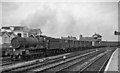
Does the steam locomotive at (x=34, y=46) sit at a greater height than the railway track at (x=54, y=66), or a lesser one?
greater

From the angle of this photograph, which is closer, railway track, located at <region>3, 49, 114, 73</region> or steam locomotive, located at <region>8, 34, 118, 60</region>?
railway track, located at <region>3, 49, 114, 73</region>

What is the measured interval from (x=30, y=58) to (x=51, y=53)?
332 inches

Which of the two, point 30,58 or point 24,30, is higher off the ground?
point 24,30

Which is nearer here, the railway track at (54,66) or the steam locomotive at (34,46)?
the railway track at (54,66)

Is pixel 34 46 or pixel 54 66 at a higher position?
pixel 34 46

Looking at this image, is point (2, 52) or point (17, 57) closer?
point (17, 57)

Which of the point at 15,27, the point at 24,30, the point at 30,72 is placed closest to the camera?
the point at 30,72

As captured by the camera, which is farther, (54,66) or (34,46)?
(34,46)

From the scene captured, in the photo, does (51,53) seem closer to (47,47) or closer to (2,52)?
(47,47)

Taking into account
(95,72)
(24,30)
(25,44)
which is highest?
(24,30)

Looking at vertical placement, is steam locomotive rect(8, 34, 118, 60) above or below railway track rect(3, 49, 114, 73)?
above

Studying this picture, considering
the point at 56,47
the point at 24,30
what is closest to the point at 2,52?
the point at 56,47

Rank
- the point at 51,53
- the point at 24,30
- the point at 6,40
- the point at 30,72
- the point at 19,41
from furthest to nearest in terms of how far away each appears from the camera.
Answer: the point at 24,30, the point at 6,40, the point at 51,53, the point at 19,41, the point at 30,72

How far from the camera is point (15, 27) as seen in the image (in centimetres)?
7638
